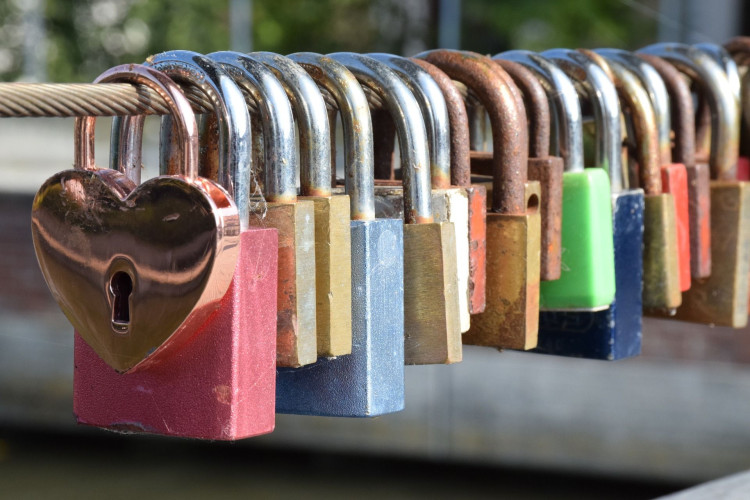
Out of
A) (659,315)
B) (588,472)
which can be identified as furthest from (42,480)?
(659,315)

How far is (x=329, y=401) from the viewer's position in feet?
2.19

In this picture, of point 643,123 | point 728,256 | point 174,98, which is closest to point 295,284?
point 174,98

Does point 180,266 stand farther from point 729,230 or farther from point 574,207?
point 729,230

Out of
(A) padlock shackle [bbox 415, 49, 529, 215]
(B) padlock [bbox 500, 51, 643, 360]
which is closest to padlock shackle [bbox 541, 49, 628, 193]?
(B) padlock [bbox 500, 51, 643, 360]

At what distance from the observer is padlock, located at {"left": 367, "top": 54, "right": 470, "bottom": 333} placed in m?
0.74

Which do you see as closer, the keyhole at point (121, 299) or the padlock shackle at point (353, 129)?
the keyhole at point (121, 299)

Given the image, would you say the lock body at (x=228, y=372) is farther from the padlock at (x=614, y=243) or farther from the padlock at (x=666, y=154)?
the padlock at (x=666, y=154)

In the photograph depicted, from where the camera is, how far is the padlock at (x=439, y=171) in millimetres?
739

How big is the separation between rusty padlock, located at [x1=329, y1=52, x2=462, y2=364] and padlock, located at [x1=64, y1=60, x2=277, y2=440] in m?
0.14

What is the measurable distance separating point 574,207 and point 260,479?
4.29m

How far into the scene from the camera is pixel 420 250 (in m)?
0.70

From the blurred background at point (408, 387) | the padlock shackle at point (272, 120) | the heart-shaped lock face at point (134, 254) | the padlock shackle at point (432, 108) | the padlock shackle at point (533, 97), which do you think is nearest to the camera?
the heart-shaped lock face at point (134, 254)

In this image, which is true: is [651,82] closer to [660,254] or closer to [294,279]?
[660,254]

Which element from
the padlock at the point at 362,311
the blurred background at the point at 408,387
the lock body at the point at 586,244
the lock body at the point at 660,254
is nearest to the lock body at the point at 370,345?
the padlock at the point at 362,311
